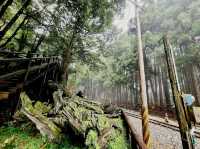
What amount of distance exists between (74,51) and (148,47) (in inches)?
613

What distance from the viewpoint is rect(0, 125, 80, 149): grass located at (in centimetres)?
539

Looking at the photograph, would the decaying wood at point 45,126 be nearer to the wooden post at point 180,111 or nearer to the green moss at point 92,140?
the green moss at point 92,140

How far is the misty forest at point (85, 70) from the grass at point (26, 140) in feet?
0.10

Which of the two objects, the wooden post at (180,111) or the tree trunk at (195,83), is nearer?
the wooden post at (180,111)

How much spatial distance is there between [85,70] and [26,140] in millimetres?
20363

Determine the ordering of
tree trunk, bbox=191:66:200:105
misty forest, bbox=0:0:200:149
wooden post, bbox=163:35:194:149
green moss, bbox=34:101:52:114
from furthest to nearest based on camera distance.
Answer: tree trunk, bbox=191:66:200:105 < green moss, bbox=34:101:52:114 < misty forest, bbox=0:0:200:149 < wooden post, bbox=163:35:194:149

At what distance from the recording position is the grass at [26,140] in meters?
5.39

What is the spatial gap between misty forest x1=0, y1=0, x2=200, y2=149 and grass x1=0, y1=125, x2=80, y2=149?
29 mm

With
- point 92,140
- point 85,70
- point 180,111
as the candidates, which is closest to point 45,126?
point 92,140

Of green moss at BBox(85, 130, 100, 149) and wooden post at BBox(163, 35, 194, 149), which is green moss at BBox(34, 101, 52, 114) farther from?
wooden post at BBox(163, 35, 194, 149)

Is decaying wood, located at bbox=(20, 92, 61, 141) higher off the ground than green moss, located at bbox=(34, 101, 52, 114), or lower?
lower

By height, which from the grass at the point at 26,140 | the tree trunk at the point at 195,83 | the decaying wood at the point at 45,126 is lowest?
the grass at the point at 26,140

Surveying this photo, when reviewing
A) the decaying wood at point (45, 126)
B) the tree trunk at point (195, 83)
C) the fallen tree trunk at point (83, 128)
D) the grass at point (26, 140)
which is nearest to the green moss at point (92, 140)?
the fallen tree trunk at point (83, 128)

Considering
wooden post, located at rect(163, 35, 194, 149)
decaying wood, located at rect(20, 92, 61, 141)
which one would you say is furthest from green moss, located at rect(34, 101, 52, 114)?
wooden post, located at rect(163, 35, 194, 149)
